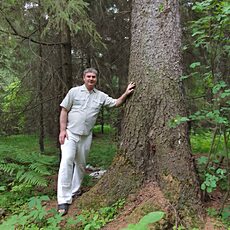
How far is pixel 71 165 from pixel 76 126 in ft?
1.92

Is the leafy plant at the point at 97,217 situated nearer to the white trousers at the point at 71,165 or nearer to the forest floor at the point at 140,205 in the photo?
the forest floor at the point at 140,205

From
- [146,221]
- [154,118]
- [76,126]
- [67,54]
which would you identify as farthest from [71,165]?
[67,54]

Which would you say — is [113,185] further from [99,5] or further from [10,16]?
[99,5]

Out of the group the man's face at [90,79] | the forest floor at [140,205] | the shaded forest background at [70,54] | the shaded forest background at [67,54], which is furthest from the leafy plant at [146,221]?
the shaded forest background at [67,54]

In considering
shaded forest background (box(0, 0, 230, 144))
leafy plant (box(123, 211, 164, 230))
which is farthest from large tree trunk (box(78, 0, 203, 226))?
shaded forest background (box(0, 0, 230, 144))

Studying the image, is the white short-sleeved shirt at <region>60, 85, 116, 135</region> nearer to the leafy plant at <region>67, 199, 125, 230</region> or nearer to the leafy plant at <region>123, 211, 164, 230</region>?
the leafy plant at <region>67, 199, 125, 230</region>

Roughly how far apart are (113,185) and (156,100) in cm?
125

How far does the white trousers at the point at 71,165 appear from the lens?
167 inches

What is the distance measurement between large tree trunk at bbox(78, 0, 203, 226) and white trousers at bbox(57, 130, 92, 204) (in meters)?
0.49

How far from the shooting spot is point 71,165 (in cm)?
442

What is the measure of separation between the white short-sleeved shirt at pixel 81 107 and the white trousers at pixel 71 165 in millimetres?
133

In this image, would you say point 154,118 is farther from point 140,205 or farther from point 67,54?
point 67,54

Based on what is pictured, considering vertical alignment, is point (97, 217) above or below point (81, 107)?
below

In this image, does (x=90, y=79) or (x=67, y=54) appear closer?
(x=90, y=79)
